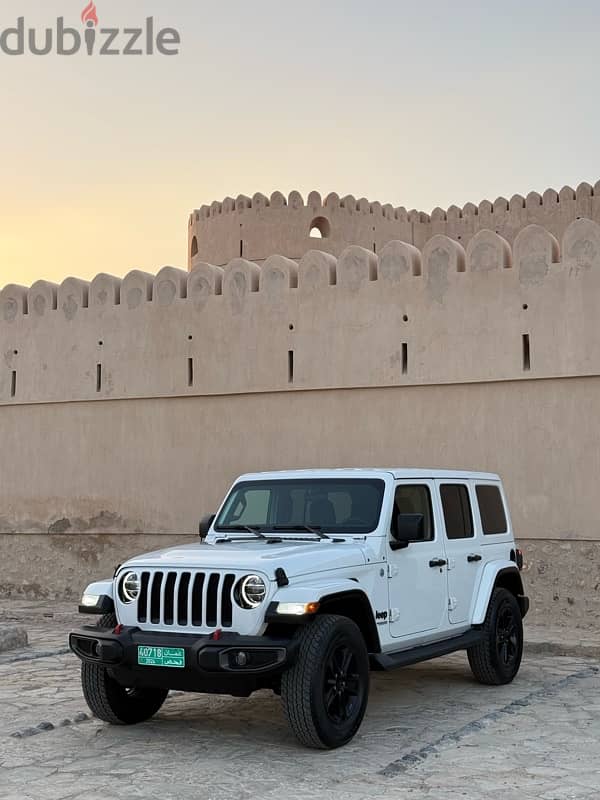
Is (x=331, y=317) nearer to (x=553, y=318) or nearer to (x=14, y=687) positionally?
(x=553, y=318)

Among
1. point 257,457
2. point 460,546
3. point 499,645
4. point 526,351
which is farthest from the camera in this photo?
point 257,457

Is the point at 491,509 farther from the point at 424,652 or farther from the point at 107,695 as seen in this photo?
the point at 107,695

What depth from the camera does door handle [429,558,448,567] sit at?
22.3 ft

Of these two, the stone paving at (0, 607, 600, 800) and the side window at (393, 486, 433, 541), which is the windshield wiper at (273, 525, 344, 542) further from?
the stone paving at (0, 607, 600, 800)

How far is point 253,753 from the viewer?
5559mm

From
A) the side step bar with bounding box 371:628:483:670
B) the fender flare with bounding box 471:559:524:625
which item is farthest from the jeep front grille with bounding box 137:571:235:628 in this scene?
the fender flare with bounding box 471:559:524:625

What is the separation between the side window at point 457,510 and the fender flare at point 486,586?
13.7 inches

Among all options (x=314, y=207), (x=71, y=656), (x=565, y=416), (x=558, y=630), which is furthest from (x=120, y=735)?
(x=314, y=207)

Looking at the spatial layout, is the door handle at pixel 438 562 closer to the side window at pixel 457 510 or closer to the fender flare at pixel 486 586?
the side window at pixel 457 510

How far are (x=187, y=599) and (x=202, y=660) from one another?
423 mm

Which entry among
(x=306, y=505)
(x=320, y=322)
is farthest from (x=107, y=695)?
(x=320, y=322)

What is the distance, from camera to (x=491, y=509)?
809 cm

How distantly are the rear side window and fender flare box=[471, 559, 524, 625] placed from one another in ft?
0.92

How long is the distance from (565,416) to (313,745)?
6.19 meters
